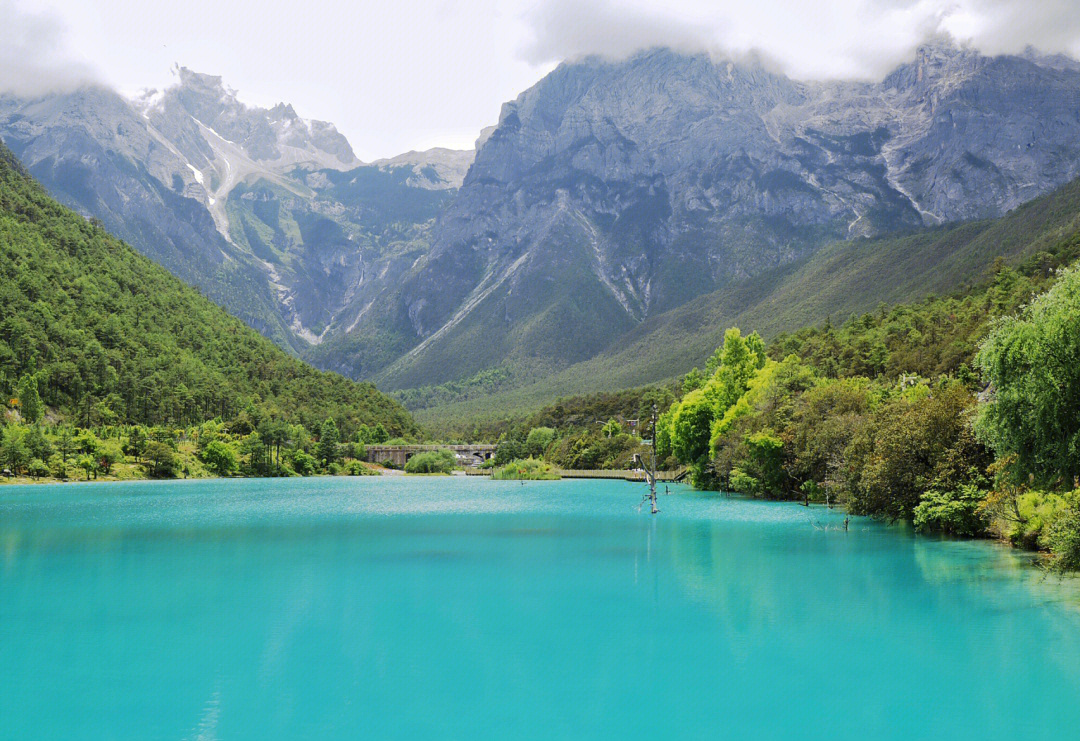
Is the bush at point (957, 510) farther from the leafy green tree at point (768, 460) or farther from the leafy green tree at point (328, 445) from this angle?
the leafy green tree at point (328, 445)

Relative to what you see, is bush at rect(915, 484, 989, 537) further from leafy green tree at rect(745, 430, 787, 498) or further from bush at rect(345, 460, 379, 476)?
bush at rect(345, 460, 379, 476)

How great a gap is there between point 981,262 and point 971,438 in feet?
352

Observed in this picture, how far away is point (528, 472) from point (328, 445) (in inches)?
1367

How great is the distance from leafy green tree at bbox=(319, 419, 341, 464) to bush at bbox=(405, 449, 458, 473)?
12.7m

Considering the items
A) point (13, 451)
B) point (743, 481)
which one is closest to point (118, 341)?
point (13, 451)

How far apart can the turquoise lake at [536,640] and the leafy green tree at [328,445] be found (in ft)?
325

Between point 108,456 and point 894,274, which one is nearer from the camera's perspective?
point 108,456

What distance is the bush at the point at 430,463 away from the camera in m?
145

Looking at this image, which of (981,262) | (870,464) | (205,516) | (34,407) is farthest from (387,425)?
(870,464)

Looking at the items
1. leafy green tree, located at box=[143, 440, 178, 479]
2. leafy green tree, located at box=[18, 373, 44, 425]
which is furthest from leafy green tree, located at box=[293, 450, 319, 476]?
leafy green tree, located at box=[18, 373, 44, 425]

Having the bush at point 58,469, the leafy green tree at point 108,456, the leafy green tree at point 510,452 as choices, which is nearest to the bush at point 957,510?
the bush at point 58,469

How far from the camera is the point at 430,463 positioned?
146 metres

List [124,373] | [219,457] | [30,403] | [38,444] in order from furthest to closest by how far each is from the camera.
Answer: [124,373] < [219,457] < [30,403] < [38,444]

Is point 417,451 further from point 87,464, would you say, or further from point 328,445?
point 87,464
